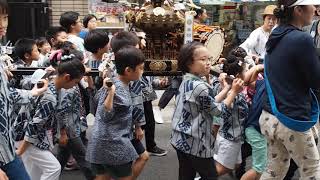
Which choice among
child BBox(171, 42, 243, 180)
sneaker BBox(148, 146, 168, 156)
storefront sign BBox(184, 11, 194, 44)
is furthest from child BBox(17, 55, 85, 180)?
sneaker BBox(148, 146, 168, 156)

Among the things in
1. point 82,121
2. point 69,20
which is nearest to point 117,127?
point 82,121

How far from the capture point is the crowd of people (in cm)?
336

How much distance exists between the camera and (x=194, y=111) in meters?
3.70

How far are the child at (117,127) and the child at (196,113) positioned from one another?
0.36m

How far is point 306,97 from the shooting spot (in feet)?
11.2

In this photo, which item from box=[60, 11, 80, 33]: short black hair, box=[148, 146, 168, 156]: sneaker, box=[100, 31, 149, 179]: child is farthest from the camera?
box=[60, 11, 80, 33]: short black hair

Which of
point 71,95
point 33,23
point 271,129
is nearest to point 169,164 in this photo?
point 71,95

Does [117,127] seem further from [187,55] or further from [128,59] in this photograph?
[187,55]

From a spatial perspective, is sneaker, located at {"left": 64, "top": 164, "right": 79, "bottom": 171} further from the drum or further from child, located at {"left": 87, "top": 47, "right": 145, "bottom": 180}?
the drum

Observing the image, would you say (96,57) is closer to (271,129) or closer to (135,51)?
(135,51)

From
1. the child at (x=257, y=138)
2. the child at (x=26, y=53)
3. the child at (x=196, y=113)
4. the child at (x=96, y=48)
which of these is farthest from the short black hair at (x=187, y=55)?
the child at (x=26, y=53)

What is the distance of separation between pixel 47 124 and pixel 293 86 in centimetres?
186

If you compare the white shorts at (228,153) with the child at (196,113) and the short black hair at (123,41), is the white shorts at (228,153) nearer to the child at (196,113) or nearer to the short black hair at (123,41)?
the child at (196,113)

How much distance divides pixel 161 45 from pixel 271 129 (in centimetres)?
220
